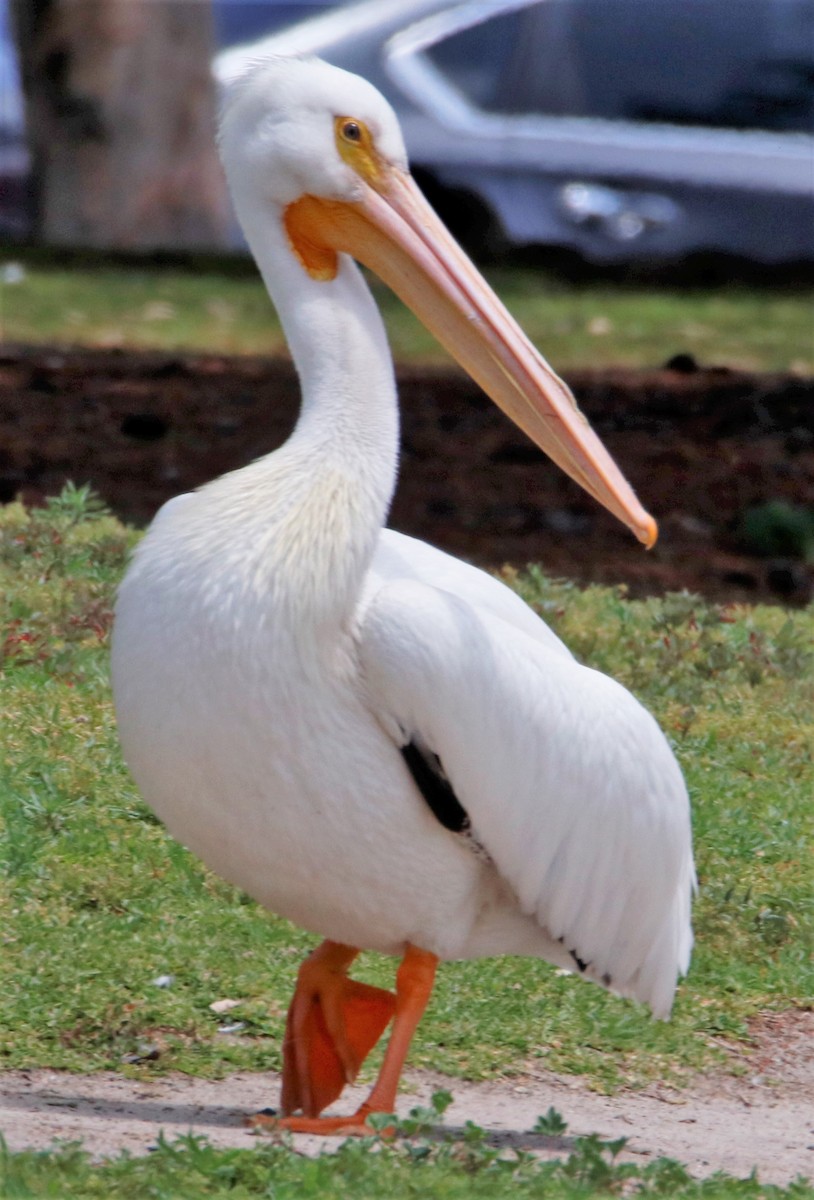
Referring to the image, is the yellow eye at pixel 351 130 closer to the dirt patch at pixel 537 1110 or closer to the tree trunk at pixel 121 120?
the dirt patch at pixel 537 1110

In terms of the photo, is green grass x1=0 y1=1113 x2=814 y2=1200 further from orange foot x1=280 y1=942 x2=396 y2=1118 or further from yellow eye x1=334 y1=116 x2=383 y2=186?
yellow eye x1=334 y1=116 x2=383 y2=186

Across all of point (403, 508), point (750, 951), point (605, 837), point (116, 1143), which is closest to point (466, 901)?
point (605, 837)

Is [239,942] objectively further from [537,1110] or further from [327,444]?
[327,444]

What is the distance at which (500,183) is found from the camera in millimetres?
12648

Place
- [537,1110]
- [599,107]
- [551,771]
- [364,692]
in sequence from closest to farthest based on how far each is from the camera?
[364,692]
[551,771]
[537,1110]
[599,107]

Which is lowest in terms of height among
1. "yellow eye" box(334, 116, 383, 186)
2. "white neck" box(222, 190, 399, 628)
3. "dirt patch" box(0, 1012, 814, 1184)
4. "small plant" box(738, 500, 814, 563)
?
"dirt patch" box(0, 1012, 814, 1184)

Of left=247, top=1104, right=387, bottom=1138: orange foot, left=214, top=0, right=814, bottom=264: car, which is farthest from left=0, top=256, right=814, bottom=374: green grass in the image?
left=247, top=1104, right=387, bottom=1138: orange foot

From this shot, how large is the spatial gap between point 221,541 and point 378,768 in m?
0.48

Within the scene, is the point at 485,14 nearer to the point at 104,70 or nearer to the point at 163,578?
the point at 104,70

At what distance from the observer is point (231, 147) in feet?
11.9

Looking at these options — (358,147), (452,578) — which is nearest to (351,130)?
(358,147)

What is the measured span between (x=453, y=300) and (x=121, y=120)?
33.1ft

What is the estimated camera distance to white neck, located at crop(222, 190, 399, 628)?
11.2 feet

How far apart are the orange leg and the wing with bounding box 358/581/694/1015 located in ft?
0.88
